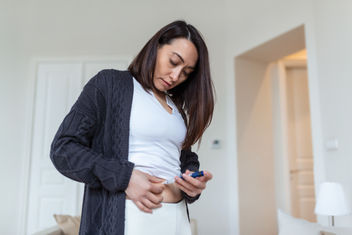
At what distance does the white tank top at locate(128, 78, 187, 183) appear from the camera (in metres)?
0.86

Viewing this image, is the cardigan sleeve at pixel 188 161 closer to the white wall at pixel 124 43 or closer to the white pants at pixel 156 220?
the white pants at pixel 156 220

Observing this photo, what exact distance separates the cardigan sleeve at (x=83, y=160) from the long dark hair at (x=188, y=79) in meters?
0.24

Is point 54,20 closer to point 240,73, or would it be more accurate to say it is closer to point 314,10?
point 240,73

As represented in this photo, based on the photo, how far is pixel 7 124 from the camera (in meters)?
4.08

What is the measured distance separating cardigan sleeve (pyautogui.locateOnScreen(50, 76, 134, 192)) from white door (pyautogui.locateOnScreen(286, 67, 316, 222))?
3.87 metres

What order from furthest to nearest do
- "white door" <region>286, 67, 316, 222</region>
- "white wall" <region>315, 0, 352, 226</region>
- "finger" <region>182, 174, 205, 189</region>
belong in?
"white door" <region>286, 67, 316, 222</region>
"white wall" <region>315, 0, 352, 226</region>
"finger" <region>182, 174, 205, 189</region>

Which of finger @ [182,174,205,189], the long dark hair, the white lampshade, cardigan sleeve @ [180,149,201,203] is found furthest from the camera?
the white lampshade

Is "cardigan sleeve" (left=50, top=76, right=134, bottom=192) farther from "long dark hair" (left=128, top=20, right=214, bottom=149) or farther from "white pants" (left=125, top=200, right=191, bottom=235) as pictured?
"long dark hair" (left=128, top=20, right=214, bottom=149)

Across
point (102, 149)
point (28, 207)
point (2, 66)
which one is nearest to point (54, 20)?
point (2, 66)

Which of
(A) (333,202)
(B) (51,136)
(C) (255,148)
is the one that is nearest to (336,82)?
(A) (333,202)

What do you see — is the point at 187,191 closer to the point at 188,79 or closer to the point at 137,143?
the point at 137,143

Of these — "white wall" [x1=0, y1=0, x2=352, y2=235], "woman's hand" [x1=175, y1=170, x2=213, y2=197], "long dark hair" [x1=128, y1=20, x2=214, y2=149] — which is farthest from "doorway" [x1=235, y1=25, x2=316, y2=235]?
"woman's hand" [x1=175, y1=170, x2=213, y2=197]

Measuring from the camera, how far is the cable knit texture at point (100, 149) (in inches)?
29.9

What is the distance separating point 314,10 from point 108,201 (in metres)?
2.69
